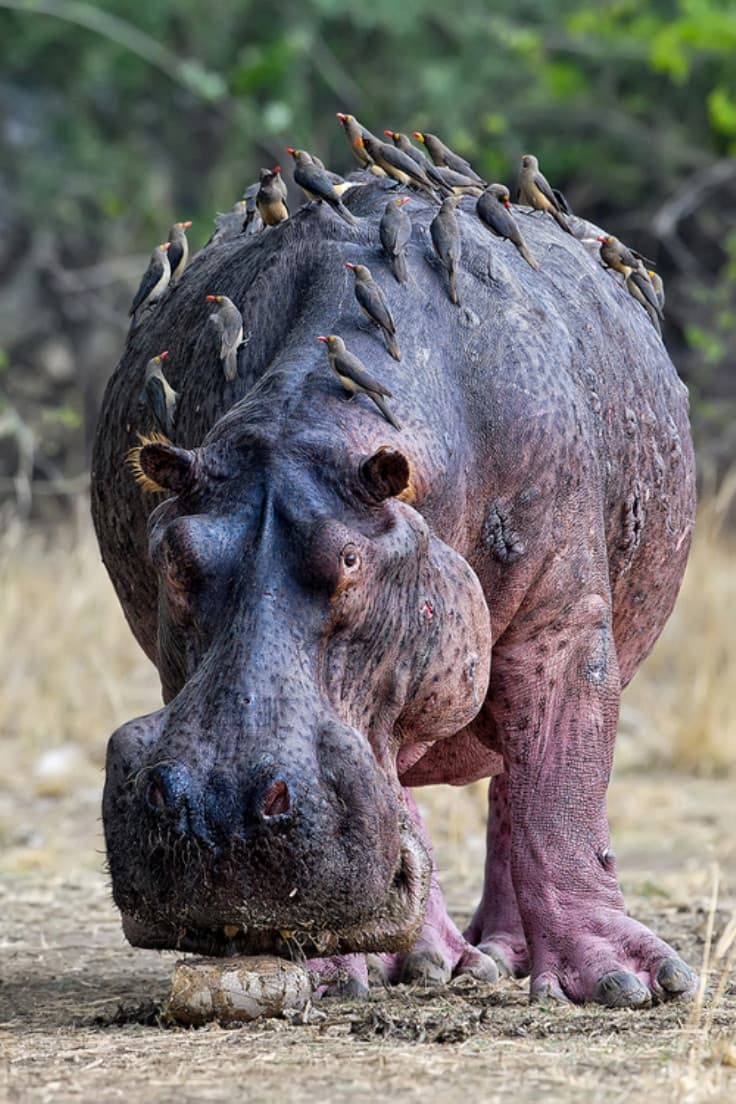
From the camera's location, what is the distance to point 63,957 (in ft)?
17.9

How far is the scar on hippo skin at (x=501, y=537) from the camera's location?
440cm

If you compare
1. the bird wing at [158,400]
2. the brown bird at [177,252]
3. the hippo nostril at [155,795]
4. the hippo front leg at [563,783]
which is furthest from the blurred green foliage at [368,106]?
the hippo nostril at [155,795]

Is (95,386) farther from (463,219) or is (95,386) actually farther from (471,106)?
(463,219)

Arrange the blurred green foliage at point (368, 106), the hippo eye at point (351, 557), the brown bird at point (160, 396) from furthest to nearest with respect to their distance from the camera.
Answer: the blurred green foliage at point (368, 106) < the brown bird at point (160, 396) < the hippo eye at point (351, 557)

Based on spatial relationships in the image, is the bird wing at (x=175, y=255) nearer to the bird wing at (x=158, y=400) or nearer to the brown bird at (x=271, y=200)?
the brown bird at (x=271, y=200)

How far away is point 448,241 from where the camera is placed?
4.49 metres

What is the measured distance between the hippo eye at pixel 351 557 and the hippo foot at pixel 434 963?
1.54m

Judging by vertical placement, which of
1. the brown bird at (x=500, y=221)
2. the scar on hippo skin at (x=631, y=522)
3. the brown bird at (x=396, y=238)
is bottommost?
the scar on hippo skin at (x=631, y=522)

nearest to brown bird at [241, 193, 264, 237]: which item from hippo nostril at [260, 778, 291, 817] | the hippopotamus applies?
the hippopotamus

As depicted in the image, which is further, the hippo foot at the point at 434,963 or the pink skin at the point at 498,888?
the pink skin at the point at 498,888

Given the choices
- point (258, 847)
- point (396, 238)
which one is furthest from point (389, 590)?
point (396, 238)

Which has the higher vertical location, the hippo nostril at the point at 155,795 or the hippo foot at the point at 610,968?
the hippo nostril at the point at 155,795

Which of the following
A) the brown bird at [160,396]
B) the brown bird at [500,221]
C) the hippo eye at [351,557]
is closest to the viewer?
the hippo eye at [351,557]

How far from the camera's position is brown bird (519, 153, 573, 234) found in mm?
5305
